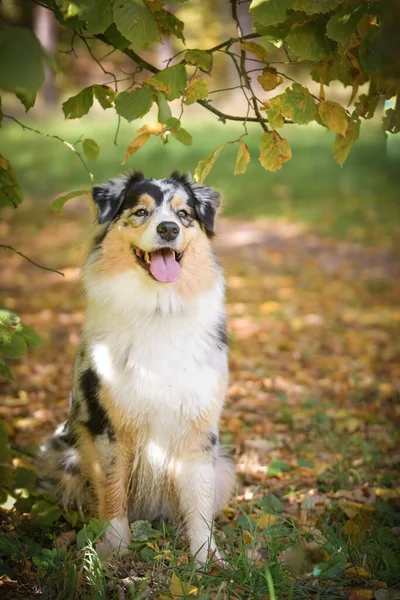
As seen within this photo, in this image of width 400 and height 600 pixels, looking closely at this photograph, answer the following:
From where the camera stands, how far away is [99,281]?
335cm

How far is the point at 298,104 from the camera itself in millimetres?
3041

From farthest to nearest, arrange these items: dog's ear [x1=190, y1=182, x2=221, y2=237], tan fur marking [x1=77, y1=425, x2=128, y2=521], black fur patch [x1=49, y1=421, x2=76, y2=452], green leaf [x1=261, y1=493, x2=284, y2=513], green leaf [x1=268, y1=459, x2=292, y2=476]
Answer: green leaf [x1=268, y1=459, x2=292, y2=476] → green leaf [x1=261, y1=493, x2=284, y2=513] → black fur patch [x1=49, y1=421, x2=76, y2=452] → dog's ear [x1=190, y1=182, x2=221, y2=237] → tan fur marking [x1=77, y1=425, x2=128, y2=521]

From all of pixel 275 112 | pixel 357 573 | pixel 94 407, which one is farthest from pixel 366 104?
pixel 357 573

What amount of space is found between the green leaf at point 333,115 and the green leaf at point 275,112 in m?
0.20

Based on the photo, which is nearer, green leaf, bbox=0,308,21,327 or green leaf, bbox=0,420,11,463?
green leaf, bbox=0,308,21,327

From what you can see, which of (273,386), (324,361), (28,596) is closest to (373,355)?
(324,361)

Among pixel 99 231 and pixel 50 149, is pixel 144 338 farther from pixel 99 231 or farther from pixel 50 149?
pixel 50 149

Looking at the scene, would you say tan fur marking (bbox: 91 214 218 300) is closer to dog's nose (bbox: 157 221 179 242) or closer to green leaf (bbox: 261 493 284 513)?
dog's nose (bbox: 157 221 179 242)

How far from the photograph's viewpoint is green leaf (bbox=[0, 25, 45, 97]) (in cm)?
216

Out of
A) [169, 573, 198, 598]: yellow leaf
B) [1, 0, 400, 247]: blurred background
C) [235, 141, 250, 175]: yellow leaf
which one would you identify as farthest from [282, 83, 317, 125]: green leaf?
[1, 0, 400, 247]: blurred background

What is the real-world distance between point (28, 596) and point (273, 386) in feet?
11.9

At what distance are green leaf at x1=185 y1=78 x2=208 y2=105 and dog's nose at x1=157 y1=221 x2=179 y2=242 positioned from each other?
653 millimetres

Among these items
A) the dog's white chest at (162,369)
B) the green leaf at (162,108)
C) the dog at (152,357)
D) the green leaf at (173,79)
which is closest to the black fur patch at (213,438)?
the dog at (152,357)

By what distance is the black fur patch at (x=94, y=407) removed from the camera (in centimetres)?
329
